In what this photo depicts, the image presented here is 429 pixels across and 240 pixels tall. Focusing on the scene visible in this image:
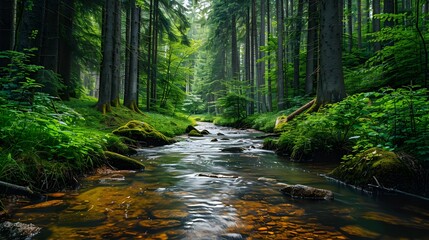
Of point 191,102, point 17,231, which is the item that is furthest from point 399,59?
point 191,102

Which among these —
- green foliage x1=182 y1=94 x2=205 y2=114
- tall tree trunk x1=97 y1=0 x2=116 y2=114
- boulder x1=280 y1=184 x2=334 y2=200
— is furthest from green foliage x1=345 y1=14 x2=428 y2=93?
green foliage x1=182 y1=94 x2=205 y2=114

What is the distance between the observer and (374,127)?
14.9 feet

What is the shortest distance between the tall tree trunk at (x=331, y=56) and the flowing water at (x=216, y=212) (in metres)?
4.37

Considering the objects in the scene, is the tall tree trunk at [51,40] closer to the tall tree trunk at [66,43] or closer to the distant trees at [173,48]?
the distant trees at [173,48]

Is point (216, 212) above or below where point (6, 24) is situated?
below

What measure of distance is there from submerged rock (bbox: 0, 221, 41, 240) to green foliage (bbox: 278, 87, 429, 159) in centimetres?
457

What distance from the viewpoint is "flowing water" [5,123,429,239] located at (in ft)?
8.66

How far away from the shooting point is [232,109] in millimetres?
24469

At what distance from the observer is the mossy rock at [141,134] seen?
9.45 metres

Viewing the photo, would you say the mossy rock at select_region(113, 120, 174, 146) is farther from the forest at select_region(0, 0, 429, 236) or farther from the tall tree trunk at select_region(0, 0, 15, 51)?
the tall tree trunk at select_region(0, 0, 15, 51)

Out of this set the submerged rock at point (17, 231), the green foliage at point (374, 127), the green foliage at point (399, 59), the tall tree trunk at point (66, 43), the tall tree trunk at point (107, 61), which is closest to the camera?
the submerged rock at point (17, 231)

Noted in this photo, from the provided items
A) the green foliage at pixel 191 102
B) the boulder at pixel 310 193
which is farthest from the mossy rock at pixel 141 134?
the green foliage at pixel 191 102

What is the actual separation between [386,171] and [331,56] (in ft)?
17.6

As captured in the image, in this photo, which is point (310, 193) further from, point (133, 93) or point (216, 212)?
point (133, 93)
